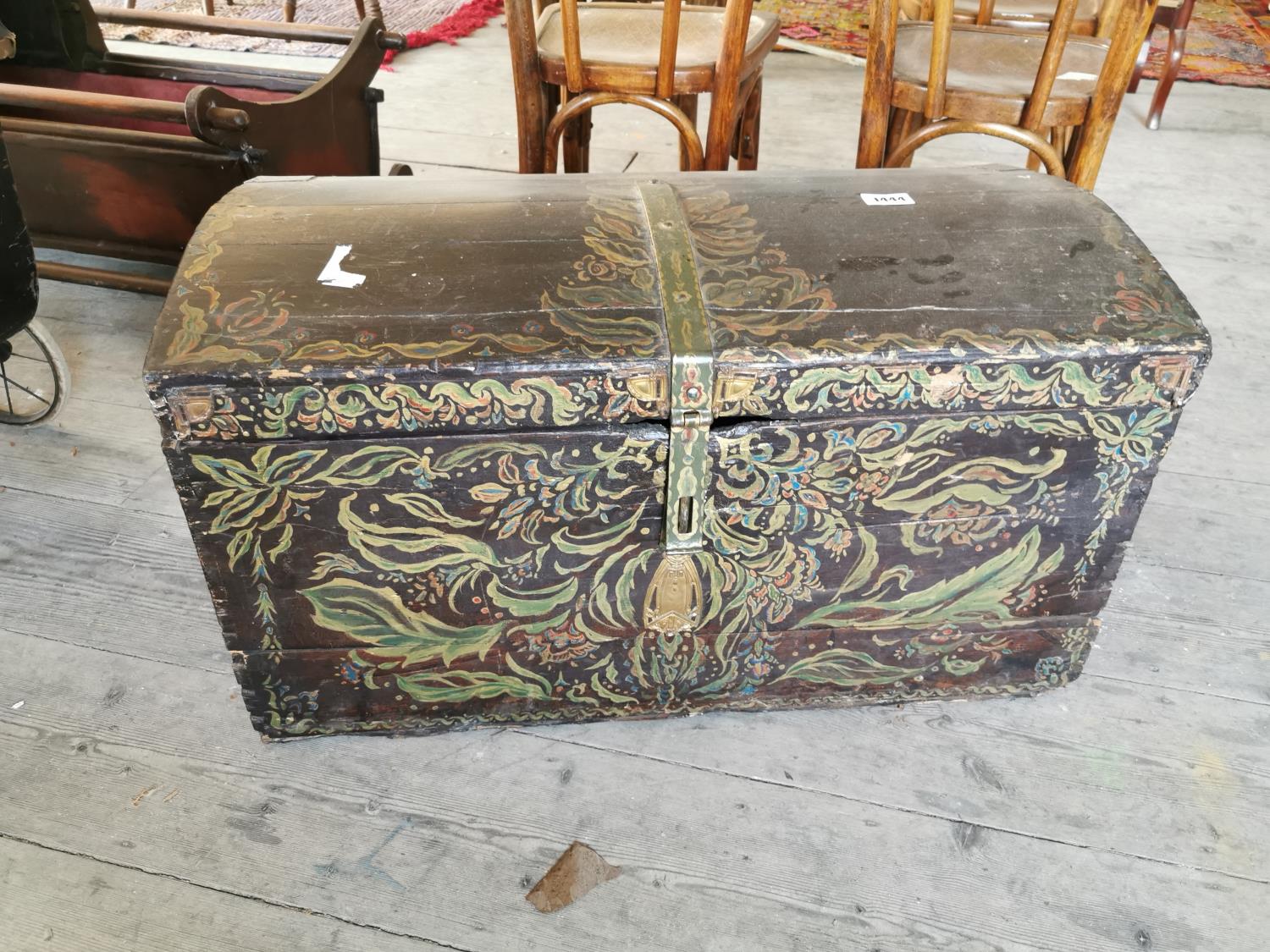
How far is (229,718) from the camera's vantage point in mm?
1312

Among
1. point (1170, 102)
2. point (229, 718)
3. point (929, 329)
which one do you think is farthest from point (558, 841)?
point (1170, 102)

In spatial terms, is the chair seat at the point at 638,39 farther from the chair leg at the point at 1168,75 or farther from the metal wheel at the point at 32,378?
the chair leg at the point at 1168,75

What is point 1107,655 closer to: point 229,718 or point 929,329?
point 929,329

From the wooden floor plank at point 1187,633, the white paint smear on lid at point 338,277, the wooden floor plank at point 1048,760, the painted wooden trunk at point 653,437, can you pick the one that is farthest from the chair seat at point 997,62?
the white paint smear on lid at point 338,277

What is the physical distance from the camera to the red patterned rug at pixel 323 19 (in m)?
3.53

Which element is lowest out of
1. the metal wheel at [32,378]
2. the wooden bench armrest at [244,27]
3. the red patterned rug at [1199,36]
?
the metal wheel at [32,378]

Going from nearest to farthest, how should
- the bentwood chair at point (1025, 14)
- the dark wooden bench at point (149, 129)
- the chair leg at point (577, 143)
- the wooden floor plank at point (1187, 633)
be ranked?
1. the wooden floor plank at point (1187, 633)
2. the dark wooden bench at point (149, 129)
3. the chair leg at point (577, 143)
4. the bentwood chair at point (1025, 14)

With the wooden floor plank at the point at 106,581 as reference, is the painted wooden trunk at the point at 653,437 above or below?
above

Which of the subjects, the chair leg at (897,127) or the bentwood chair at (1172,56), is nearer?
the chair leg at (897,127)

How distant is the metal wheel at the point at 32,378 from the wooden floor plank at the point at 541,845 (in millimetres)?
660

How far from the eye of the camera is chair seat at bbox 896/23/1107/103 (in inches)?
69.9

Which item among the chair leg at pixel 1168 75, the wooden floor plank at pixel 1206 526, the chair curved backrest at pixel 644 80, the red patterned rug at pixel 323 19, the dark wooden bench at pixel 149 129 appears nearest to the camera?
the wooden floor plank at pixel 1206 526

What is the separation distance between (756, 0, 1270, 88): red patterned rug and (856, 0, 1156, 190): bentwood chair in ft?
6.24

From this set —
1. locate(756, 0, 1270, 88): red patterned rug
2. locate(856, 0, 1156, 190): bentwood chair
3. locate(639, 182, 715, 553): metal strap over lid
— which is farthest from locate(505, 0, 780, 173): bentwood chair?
locate(756, 0, 1270, 88): red patterned rug
